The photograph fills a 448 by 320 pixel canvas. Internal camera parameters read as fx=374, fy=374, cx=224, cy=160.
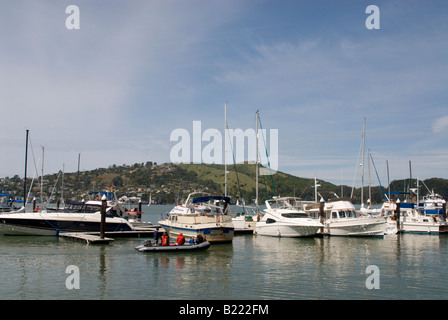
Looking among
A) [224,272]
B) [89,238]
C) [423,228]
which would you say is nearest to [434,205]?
[423,228]

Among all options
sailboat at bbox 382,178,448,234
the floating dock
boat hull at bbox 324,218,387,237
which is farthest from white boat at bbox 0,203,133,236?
sailboat at bbox 382,178,448,234

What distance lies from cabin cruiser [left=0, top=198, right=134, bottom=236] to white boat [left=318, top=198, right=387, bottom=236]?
24395mm

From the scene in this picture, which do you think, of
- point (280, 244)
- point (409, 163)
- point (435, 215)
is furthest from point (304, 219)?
point (409, 163)

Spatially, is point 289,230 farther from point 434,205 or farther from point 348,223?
point 434,205

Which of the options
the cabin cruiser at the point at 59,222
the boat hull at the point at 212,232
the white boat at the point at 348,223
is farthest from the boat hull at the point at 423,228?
the cabin cruiser at the point at 59,222

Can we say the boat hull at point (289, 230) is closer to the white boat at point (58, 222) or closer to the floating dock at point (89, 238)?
the white boat at point (58, 222)

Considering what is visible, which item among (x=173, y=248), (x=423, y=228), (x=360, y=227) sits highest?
(x=360, y=227)

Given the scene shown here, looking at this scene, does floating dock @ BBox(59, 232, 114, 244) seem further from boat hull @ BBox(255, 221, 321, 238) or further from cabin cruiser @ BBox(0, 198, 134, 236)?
boat hull @ BBox(255, 221, 321, 238)

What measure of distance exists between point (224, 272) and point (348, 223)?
26.0 m

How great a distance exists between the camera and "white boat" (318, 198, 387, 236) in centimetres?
4444

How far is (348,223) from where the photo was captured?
1764 inches

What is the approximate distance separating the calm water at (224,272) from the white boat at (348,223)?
7.59m
